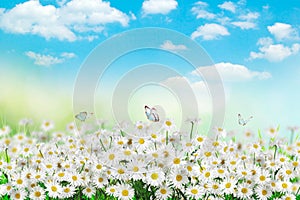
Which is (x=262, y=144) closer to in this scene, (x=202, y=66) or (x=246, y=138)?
(x=246, y=138)

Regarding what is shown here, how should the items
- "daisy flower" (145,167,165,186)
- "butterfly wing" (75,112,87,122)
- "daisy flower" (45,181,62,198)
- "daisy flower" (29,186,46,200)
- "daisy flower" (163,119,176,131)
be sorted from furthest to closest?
"butterfly wing" (75,112,87,122), "daisy flower" (163,119,176,131), "daisy flower" (29,186,46,200), "daisy flower" (45,181,62,198), "daisy flower" (145,167,165,186)

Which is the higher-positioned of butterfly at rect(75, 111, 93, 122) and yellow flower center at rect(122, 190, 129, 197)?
butterfly at rect(75, 111, 93, 122)

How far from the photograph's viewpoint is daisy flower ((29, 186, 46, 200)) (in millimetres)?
3764

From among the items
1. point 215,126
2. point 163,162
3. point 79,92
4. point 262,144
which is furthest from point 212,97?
point 79,92

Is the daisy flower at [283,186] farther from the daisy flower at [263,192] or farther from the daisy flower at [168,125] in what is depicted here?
the daisy flower at [168,125]

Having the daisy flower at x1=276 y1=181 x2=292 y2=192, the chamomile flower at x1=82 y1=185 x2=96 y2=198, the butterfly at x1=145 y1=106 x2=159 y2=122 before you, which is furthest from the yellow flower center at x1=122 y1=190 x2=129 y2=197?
the daisy flower at x1=276 y1=181 x2=292 y2=192

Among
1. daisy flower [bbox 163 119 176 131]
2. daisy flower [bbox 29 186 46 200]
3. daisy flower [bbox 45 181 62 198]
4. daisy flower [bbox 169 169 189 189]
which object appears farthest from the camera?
daisy flower [bbox 163 119 176 131]

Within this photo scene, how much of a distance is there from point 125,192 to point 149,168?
0.93 ft

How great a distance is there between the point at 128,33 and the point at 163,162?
6.88 feet

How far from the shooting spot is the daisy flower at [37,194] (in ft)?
12.3

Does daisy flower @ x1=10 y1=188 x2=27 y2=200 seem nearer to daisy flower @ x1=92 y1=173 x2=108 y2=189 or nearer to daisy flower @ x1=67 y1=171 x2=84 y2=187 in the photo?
daisy flower @ x1=67 y1=171 x2=84 y2=187

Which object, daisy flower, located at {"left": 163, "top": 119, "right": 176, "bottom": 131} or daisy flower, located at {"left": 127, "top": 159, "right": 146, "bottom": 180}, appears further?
daisy flower, located at {"left": 163, "top": 119, "right": 176, "bottom": 131}

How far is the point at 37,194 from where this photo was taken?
3.78 meters

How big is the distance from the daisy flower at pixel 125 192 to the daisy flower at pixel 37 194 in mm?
717
